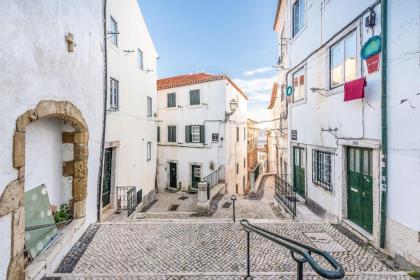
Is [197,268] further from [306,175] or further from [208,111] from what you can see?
[208,111]

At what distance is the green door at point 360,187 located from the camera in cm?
568

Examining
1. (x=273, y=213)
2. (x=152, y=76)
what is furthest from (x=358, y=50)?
(x=152, y=76)

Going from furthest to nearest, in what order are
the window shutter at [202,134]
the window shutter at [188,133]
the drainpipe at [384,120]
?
the window shutter at [188,133] < the window shutter at [202,134] < the drainpipe at [384,120]

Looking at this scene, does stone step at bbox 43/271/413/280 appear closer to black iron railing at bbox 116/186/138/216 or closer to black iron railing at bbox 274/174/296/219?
black iron railing at bbox 274/174/296/219

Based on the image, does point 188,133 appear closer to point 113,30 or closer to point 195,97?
point 195,97

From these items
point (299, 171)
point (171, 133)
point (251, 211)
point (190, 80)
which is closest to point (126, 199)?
point (251, 211)

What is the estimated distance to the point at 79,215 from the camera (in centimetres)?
611

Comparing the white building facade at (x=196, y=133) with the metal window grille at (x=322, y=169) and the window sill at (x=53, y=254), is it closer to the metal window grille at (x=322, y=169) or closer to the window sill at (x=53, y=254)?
the metal window grille at (x=322, y=169)

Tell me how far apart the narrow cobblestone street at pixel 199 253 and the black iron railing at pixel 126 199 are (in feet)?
9.88

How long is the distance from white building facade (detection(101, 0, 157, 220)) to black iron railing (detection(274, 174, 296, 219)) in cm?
640

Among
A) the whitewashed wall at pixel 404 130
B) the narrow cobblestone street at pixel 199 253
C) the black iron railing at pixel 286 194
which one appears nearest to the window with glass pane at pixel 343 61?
the whitewashed wall at pixel 404 130

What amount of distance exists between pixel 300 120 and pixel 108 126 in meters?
7.39

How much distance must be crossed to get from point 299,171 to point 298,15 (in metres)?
6.48

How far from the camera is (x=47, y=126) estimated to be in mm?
5480
